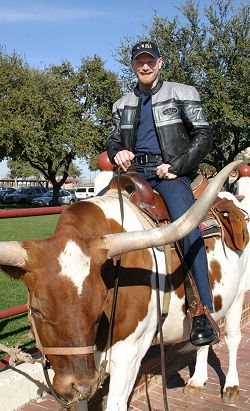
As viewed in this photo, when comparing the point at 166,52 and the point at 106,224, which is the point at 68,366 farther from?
the point at 166,52

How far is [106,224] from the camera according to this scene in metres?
3.30

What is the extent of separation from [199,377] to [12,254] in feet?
10.7

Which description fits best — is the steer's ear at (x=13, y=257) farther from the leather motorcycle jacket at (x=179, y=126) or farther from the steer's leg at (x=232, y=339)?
the steer's leg at (x=232, y=339)

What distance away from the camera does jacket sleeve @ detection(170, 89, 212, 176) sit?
3.86 m

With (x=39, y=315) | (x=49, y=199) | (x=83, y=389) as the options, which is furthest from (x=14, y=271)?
(x=49, y=199)

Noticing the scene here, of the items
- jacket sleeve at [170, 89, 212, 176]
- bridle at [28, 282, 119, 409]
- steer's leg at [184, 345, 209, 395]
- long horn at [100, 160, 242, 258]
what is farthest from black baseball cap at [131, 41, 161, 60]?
steer's leg at [184, 345, 209, 395]

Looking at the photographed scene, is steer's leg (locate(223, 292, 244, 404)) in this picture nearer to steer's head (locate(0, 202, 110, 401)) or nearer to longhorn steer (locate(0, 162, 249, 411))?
longhorn steer (locate(0, 162, 249, 411))

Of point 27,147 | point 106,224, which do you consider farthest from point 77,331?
point 27,147

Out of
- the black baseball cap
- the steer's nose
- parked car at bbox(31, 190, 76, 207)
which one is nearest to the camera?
the steer's nose

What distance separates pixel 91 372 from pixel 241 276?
2.57m

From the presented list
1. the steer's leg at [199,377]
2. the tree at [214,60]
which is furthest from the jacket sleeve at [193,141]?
the tree at [214,60]

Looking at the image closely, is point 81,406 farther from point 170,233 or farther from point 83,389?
point 170,233

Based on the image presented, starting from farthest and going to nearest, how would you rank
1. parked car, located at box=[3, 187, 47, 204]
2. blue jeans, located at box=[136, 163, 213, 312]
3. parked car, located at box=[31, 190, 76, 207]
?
parked car, located at box=[3, 187, 47, 204]
parked car, located at box=[31, 190, 76, 207]
blue jeans, located at box=[136, 163, 213, 312]

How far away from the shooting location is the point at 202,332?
366cm
